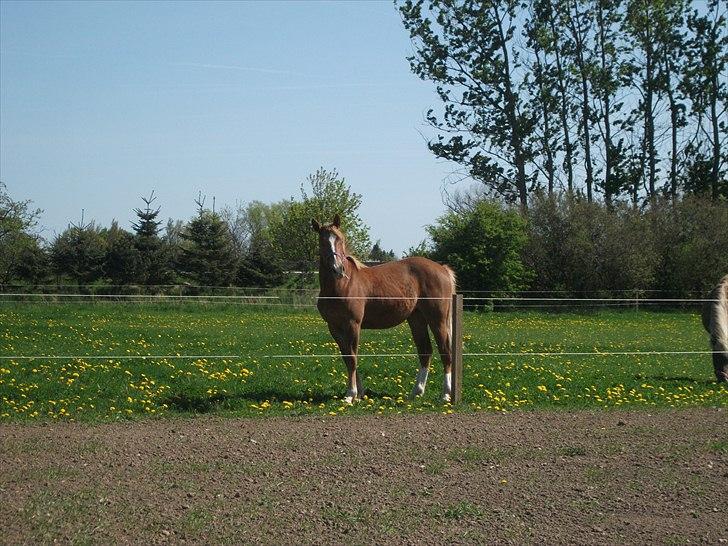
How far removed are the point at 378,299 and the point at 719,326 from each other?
19.0 feet

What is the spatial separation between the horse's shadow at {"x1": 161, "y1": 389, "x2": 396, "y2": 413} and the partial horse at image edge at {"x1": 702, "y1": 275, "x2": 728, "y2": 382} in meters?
5.44

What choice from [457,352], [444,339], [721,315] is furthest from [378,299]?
[721,315]

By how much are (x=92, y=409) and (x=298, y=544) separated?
17.0ft

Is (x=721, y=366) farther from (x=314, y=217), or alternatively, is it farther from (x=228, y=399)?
(x=314, y=217)

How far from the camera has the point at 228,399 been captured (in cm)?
1009

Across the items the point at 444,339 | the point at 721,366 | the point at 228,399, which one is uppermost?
the point at 444,339

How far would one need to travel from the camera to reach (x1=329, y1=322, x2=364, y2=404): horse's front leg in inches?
400

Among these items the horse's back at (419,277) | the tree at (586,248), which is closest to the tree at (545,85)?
the tree at (586,248)

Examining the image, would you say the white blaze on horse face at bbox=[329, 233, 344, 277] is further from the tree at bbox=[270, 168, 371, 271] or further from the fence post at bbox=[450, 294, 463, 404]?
the tree at bbox=[270, 168, 371, 271]

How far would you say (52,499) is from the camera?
19.2 ft

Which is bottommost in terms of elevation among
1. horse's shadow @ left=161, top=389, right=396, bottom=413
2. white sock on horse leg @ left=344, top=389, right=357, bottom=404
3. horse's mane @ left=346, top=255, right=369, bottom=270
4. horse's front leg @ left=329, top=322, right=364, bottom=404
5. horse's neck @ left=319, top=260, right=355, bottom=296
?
horse's shadow @ left=161, top=389, right=396, bottom=413

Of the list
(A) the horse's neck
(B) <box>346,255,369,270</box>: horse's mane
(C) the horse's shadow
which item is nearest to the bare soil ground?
(C) the horse's shadow

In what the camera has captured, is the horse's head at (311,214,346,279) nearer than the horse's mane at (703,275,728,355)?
Yes

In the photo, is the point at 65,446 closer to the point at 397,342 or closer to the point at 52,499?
the point at 52,499
